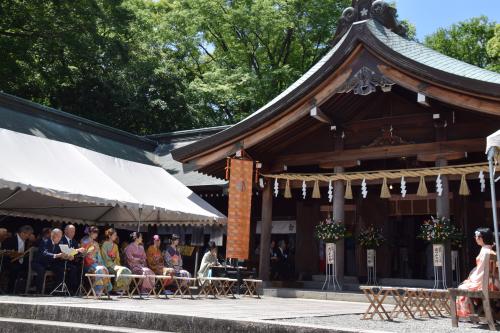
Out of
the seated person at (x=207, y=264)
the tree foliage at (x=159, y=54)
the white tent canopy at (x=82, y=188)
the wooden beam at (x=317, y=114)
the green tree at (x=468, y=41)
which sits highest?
the green tree at (x=468, y=41)

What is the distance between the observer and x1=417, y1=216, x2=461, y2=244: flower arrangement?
1091 cm

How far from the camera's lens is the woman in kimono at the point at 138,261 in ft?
35.6

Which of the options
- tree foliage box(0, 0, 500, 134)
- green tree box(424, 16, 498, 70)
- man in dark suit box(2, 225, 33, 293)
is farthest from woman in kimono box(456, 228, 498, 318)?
green tree box(424, 16, 498, 70)

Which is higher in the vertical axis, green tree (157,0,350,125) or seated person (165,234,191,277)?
green tree (157,0,350,125)

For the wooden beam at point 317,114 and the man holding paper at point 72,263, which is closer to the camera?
the man holding paper at point 72,263

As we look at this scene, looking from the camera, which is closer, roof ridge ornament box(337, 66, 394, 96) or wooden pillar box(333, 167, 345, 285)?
roof ridge ornament box(337, 66, 394, 96)

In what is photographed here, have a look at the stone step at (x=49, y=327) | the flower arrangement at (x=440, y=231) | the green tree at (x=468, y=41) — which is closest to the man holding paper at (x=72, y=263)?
the stone step at (x=49, y=327)

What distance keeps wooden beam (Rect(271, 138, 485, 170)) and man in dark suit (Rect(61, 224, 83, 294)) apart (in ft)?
19.7

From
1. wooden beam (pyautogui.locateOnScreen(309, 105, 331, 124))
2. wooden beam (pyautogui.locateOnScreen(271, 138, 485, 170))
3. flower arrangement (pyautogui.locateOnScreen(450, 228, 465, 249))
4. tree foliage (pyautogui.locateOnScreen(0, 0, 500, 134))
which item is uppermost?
tree foliage (pyautogui.locateOnScreen(0, 0, 500, 134))

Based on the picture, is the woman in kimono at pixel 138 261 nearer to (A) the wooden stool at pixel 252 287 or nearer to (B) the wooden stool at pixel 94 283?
(B) the wooden stool at pixel 94 283

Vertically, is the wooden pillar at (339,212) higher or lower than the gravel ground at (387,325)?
higher

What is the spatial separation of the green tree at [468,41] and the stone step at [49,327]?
3073cm

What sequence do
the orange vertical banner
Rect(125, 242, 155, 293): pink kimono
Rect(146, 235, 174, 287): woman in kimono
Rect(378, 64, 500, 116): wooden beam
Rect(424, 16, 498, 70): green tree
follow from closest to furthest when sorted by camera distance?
Rect(378, 64, 500, 116): wooden beam, Rect(125, 242, 155, 293): pink kimono, Rect(146, 235, 174, 287): woman in kimono, the orange vertical banner, Rect(424, 16, 498, 70): green tree

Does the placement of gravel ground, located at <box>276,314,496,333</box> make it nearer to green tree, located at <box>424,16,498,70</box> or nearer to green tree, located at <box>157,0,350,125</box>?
green tree, located at <box>157,0,350,125</box>
